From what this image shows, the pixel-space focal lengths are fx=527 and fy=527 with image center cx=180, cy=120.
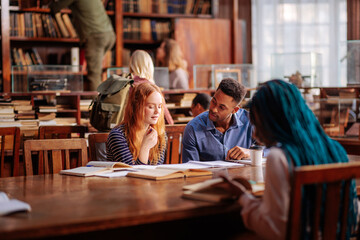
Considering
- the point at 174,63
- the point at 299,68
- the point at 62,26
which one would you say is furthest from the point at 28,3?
the point at 299,68

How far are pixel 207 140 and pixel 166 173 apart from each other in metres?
0.80

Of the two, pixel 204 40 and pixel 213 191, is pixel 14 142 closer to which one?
pixel 213 191

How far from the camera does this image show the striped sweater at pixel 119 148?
2.83m

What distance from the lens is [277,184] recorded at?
1.68 meters

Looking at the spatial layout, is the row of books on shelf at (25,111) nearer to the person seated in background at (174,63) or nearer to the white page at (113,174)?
the person seated in background at (174,63)

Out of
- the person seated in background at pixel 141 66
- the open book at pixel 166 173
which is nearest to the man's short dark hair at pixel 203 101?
the person seated in background at pixel 141 66

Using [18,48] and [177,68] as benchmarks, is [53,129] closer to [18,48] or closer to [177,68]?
[177,68]

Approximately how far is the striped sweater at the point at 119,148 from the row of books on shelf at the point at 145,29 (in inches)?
156

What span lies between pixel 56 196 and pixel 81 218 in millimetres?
409

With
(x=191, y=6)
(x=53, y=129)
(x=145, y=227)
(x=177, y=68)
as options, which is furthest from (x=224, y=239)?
(x=191, y=6)

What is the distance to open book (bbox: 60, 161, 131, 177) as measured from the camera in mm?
2414

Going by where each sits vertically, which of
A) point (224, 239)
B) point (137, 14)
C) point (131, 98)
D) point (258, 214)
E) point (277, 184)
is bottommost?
point (224, 239)

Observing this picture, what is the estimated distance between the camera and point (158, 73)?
5.29 metres

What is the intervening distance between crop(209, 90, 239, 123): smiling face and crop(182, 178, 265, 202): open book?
1.09m
